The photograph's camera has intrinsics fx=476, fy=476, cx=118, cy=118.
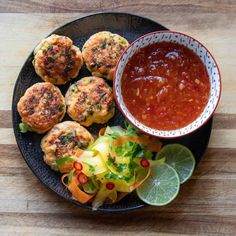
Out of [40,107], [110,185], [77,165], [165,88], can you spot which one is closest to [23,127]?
[40,107]

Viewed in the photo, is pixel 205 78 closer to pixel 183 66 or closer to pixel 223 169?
pixel 183 66

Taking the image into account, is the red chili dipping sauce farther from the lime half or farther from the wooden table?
the wooden table

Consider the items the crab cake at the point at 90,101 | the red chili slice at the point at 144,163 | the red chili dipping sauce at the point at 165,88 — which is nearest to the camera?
the red chili dipping sauce at the point at 165,88

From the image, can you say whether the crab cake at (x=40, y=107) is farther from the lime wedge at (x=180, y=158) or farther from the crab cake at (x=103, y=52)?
the lime wedge at (x=180, y=158)

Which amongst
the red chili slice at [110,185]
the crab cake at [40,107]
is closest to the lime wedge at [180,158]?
the red chili slice at [110,185]

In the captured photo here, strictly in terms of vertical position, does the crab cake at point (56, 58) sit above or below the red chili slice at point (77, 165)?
above

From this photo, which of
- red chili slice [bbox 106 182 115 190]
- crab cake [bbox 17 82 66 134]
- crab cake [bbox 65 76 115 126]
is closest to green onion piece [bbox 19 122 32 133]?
crab cake [bbox 17 82 66 134]
